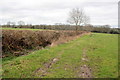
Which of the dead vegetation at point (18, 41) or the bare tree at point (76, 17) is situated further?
the bare tree at point (76, 17)

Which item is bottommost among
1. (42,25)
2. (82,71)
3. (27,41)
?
(82,71)

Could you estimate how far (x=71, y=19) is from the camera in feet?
127

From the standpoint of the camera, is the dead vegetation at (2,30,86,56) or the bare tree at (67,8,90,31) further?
the bare tree at (67,8,90,31)

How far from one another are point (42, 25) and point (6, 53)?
34162 millimetres

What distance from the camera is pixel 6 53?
8727 millimetres

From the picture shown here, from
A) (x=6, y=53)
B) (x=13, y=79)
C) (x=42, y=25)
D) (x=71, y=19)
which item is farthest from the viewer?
(x=42, y=25)

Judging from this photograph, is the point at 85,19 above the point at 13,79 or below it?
above

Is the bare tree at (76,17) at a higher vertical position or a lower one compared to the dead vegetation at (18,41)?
higher

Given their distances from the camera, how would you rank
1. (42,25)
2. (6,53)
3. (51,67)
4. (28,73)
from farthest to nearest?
(42,25) → (6,53) → (51,67) → (28,73)

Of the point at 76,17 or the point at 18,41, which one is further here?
the point at 76,17

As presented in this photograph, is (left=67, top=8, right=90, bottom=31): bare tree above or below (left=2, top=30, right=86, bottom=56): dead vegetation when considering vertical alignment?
above

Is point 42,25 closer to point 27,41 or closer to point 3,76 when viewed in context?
point 27,41

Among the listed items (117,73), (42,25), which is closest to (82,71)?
(117,73)

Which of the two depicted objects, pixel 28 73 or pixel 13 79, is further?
pixel 28 73
